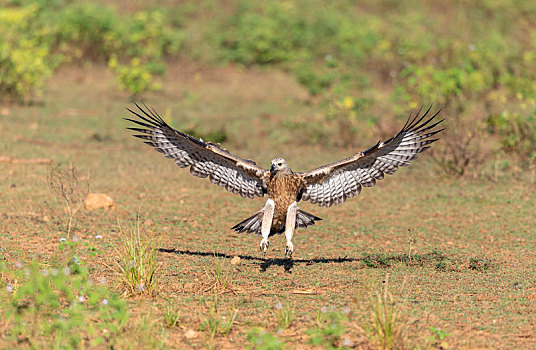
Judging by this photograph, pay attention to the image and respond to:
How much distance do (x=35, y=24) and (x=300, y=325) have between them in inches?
647

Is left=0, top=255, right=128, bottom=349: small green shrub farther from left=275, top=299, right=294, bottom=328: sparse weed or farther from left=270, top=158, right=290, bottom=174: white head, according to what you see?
left=270, top=158, right=290, bottom=174: white head

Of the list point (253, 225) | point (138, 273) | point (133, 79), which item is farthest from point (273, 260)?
point (133, 79)

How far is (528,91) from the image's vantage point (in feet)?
52.7

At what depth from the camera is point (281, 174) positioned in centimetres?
822

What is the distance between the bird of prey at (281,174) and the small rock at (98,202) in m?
2.12

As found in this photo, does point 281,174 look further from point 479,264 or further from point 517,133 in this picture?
point 517,133

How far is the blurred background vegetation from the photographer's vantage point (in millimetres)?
14328

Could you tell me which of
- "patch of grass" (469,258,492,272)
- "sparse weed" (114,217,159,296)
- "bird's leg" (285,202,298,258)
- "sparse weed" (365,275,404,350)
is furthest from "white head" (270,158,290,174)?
"sparse weed" (365,275,404,350)

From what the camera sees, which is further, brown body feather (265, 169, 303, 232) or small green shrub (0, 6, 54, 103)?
small green shrub (0, 6, 54, 103)

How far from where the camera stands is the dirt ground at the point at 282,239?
6.43 meters

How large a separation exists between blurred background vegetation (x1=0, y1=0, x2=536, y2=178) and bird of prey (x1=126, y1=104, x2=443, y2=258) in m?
2.34

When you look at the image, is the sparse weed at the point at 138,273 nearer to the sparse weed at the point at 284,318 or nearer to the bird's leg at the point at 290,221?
the sparse weed at the point at 284,318

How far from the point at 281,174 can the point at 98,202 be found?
10.2ft

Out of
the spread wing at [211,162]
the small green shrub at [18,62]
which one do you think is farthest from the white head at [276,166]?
the small green shrub at [18,62]
